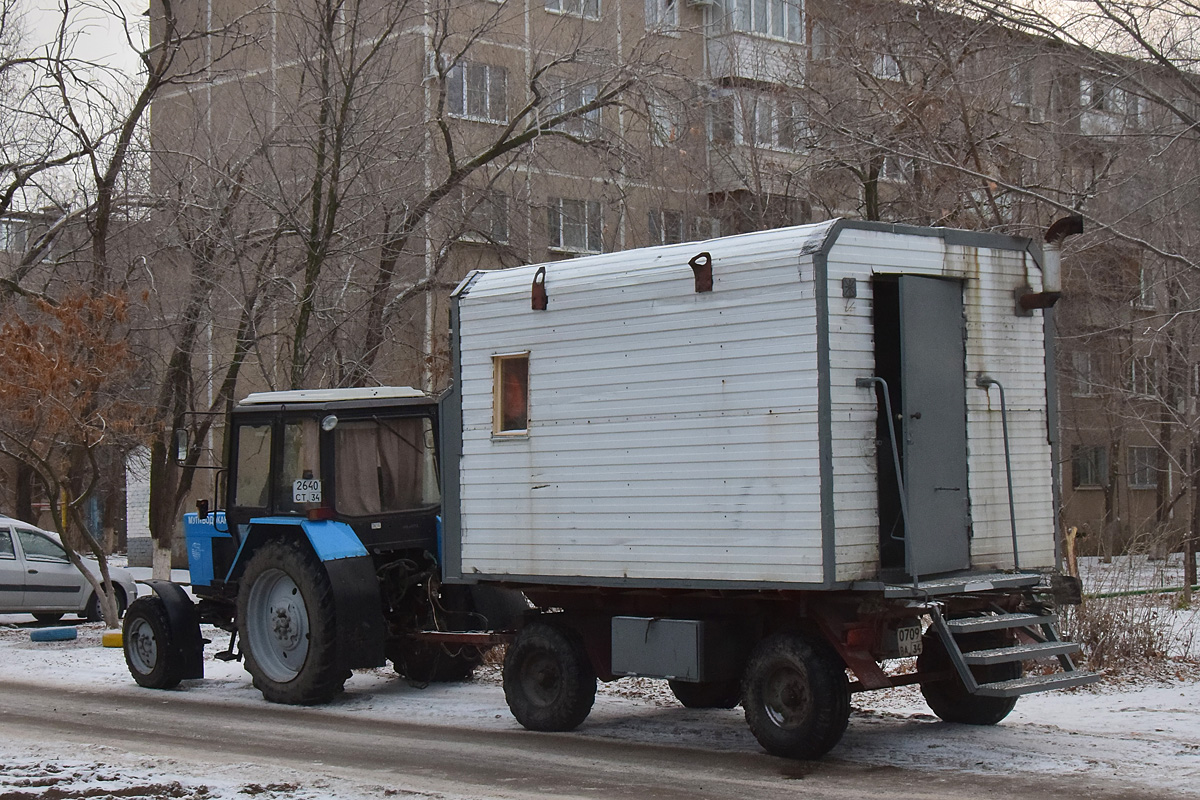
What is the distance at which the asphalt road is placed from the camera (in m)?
8.40

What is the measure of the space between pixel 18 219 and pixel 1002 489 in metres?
18.9

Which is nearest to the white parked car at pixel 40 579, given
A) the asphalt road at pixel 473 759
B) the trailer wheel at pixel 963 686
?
the asphalt road at pixel 473 759

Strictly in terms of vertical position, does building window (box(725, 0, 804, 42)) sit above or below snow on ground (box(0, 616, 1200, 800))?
above

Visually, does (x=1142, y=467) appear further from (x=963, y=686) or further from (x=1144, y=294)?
(x=963, y=686)

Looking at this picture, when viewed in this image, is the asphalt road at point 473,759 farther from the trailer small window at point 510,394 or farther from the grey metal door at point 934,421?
the trailer small window at point 510,394

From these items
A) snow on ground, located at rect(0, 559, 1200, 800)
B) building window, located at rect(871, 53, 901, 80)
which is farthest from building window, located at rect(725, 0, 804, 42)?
Answer: snow on ground, located at rect(0, 559, 1200, 800)

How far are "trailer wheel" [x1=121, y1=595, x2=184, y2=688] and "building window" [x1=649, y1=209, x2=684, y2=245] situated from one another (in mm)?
13450

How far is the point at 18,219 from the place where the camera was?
2447 cm

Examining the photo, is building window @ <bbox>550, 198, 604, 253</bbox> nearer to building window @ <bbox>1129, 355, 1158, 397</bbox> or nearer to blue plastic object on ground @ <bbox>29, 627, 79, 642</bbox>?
building window @ <bbox>1129, 355, 1158, 397</bbox>

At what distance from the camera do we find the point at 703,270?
9859 mm

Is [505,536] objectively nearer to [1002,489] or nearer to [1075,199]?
[1002,489]

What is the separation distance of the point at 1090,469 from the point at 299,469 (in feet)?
110

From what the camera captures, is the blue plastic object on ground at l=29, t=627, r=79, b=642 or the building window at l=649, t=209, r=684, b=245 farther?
the building window at l=649, t=209, r=684, b=245

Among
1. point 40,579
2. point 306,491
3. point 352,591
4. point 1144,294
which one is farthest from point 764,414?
point 1144,294
